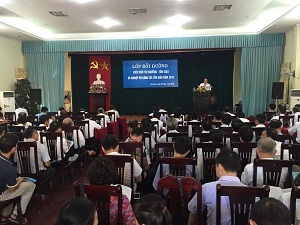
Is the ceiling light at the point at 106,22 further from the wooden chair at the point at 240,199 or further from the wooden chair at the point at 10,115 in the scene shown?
the wooden chair at the point at 240,199

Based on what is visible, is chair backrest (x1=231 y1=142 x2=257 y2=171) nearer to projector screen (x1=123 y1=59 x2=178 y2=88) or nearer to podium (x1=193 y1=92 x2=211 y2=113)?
podium (x1=193 y1=92 x2=211 y2=113)

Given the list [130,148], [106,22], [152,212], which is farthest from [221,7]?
[152,212]

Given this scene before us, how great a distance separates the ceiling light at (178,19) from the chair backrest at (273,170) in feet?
21.5

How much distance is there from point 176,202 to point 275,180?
104 centimetres

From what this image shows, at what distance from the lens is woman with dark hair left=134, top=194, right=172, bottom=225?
1.38 meters

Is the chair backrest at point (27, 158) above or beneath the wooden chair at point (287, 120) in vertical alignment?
beneath

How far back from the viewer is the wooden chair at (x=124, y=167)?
2.90 m

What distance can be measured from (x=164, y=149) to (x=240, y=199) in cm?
185

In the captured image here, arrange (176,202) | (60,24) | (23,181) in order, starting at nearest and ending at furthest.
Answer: (176,202)
(23,181)
(60,24)

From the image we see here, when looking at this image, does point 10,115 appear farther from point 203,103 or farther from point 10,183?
point 203,103

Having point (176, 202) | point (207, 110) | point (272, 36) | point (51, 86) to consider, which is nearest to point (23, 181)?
point (176, 202)

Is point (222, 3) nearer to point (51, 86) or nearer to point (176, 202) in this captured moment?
point (176, 202)

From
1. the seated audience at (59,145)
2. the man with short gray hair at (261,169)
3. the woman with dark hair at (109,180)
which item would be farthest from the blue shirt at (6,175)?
the man with short gray hair at (261,169)

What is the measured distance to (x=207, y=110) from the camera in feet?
32.0
